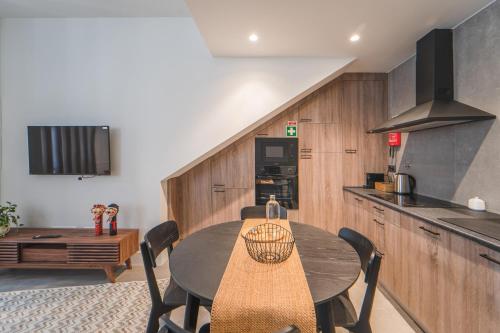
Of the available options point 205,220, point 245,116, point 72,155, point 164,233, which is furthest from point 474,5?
point 72,155

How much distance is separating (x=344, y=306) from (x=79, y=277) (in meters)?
2.85

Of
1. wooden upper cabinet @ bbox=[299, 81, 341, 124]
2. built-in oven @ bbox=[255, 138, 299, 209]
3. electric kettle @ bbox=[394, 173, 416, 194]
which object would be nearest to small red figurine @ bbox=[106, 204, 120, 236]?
built-in oven @ bbox=[255, 138, 299, 209]

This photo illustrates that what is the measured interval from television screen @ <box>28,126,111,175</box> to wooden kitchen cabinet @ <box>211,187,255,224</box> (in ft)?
5.11

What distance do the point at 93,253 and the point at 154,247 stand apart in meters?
1.46

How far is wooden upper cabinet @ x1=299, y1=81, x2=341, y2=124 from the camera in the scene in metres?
3.53

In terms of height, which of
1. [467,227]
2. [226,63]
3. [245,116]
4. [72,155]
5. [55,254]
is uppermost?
[226,63]

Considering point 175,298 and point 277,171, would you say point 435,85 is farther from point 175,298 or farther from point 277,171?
point 175,298

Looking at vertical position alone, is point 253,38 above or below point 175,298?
above

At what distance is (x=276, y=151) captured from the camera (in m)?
3.56

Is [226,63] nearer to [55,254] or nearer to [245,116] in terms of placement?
[245,116]

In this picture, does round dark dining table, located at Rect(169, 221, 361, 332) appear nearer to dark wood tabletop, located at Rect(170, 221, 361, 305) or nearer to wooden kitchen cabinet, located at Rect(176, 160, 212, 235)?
dark wood tabletop, located at Rect(170, 221, 361, 305)

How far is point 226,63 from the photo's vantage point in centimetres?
293

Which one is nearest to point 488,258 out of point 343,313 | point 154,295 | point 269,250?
point 343,313

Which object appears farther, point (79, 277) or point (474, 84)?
point (79, 277)
